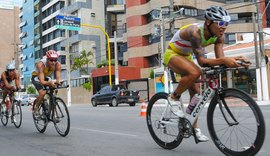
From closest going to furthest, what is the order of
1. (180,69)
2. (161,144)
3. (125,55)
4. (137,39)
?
(180,69) < (161,144) < (137,39) < (125,55)

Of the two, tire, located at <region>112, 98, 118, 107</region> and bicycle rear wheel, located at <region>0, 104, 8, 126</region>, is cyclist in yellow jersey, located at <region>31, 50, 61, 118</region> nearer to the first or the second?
bicycle rear wheel, located at <region>0, 104, 8, 126</region>

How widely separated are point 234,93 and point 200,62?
1.85ft

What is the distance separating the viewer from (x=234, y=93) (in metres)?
4.60

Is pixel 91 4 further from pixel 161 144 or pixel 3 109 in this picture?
pixel 161 144

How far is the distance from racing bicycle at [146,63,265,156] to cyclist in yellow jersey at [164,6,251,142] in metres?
0.12

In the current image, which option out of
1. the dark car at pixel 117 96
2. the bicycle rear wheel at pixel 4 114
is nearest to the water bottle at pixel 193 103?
the bicycle rear wheel at pixel 4 114

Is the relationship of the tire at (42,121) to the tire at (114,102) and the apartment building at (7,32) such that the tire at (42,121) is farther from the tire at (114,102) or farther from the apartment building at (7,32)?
the apartment building at (7,32)

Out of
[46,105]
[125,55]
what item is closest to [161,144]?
[46,105]

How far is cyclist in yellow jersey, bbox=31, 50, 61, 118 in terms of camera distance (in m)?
7.80

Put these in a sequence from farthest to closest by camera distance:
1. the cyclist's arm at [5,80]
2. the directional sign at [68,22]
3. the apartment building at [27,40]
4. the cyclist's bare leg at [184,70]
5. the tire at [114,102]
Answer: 1. the apartment building at [27,40]
2. the directional sign at [68,22]
3. the tire at [114,102]
4. the cyclist's arm at [5,80]
5. the cyclist's bare leg at [184,70]

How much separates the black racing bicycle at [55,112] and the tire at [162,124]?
2.16 m

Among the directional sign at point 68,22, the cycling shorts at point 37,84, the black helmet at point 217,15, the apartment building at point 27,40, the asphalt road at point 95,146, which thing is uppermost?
the apartment building at point 27,40

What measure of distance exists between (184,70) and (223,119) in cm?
82

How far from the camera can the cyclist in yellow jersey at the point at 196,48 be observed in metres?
4.73
